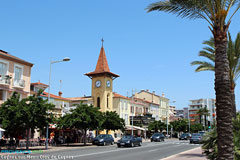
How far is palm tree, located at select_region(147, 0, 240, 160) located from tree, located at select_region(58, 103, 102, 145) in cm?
2491

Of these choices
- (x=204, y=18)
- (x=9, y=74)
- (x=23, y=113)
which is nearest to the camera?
(x=204, y=18)

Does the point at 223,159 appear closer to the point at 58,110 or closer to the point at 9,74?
the point at 9,74

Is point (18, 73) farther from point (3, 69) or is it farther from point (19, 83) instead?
point (3, 69)

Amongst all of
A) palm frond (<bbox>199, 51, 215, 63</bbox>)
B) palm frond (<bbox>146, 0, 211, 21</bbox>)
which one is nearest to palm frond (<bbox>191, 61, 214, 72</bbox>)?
palm frond (<bbox>199, 51, 215, 63</bbox>)

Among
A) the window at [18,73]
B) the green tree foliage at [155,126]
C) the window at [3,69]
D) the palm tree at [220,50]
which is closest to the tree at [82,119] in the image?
the window at [18,73]

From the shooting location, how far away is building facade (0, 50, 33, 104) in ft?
103

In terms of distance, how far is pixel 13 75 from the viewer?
32.8 metres

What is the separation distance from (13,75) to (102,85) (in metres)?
25.5

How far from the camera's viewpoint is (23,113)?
24172 mm

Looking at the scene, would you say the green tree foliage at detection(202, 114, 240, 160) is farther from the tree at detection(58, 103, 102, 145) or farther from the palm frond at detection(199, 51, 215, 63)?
the tree at detection(58, 103, 102, 145)

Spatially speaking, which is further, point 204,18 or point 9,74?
point 9,74

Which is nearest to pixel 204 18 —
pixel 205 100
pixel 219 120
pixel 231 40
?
pixel 219 120

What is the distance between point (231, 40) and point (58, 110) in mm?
30368

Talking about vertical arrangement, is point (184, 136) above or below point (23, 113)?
below
